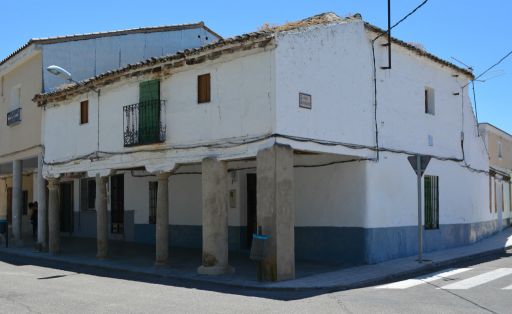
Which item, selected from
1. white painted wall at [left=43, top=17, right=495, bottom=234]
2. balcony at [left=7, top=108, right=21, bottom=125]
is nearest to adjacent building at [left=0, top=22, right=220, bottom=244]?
balcony at [left=7, top=108, right=21, bottom=125]

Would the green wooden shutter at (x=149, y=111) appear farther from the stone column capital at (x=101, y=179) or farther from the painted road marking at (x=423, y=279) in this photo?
A: the painted road marking at (x=423, y=279)

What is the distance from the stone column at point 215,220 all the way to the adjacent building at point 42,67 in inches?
302

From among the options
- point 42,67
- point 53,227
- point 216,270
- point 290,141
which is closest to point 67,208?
point 53,227

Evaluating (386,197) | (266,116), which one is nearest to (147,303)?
(266,116)

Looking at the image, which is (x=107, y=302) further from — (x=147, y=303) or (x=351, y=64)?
(x=351, y=64)

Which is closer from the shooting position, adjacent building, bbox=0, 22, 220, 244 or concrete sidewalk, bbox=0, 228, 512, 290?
concrete sidewalk, bbox=0, 228, 512, 290

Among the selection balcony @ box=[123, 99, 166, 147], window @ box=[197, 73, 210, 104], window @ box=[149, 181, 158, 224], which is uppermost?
window @ box=[197, 73, 210, 104]

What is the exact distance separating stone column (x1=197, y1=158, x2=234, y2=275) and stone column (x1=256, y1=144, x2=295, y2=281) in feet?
4.38

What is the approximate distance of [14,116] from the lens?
21062 mm

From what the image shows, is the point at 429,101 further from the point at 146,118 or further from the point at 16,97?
the point at 16,97

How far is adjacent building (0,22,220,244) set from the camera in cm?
1941

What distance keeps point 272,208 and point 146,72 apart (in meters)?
5.35

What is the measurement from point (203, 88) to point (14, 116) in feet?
36.7

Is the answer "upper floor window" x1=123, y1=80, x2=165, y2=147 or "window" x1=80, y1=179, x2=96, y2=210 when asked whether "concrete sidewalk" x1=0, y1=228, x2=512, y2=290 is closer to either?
"upper floor window" x1=123, y1=80, x2=165, y2=147
